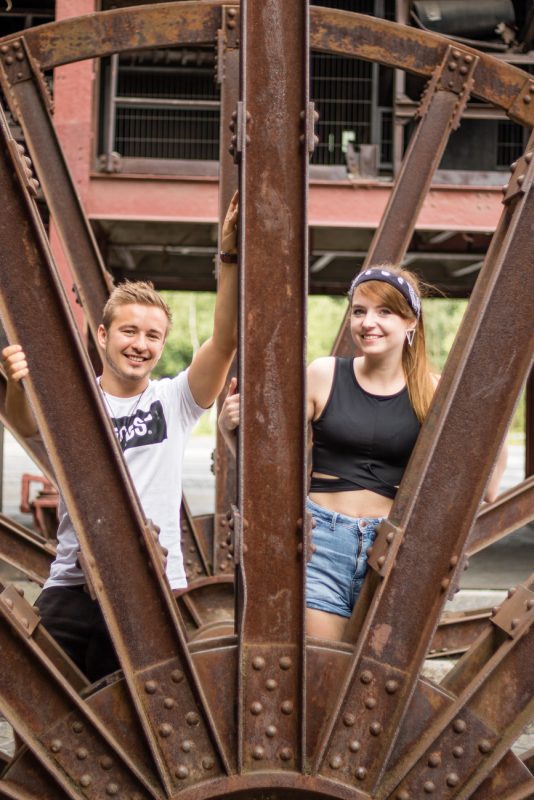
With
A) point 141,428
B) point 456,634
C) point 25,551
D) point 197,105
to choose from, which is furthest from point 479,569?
point 141,428

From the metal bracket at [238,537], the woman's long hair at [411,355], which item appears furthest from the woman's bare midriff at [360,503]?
the metal bracket at [238,537]

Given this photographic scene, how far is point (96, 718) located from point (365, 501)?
3.76 feet

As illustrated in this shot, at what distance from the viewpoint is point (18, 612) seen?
8.74 feet

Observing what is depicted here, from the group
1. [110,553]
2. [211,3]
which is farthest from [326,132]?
[110,553]

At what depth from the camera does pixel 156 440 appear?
335 centimetres

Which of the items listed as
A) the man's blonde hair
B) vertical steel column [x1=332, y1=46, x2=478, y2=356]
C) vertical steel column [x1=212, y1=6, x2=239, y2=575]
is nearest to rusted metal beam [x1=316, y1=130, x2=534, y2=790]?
the man's blonde hair

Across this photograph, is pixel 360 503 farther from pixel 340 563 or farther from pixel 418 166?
pixel 418 166

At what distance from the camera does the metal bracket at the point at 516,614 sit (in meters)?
2.73

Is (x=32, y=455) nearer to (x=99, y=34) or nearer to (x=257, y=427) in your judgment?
(x=99, y=34)

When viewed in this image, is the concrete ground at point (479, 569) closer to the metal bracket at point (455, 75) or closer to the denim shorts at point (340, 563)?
the denim shorts at point (340, 563)

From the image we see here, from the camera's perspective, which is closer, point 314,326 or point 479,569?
point 479,569

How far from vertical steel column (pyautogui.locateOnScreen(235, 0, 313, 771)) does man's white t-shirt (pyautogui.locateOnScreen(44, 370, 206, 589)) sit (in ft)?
2.54

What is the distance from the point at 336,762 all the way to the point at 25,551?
10.0 ft

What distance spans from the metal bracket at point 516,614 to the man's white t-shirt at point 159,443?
3.69 ft
